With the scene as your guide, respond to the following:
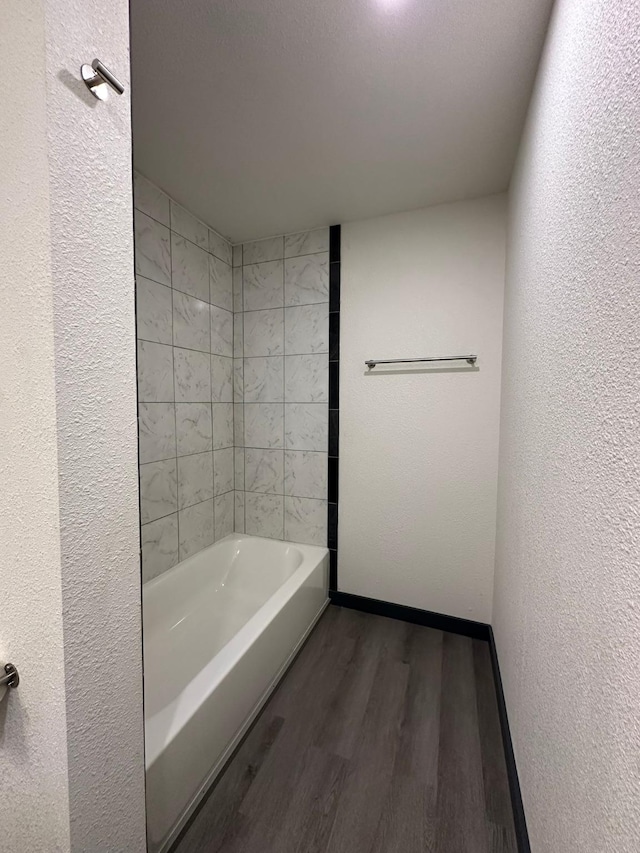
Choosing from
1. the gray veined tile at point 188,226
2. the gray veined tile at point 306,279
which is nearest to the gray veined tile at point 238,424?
the gray veined tile at point 306,279

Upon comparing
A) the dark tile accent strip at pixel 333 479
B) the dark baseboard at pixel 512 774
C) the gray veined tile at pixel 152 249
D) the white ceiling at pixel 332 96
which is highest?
the white ceiling at pixel 332 96

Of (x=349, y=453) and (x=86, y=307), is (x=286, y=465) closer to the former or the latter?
(x=349, y=453)

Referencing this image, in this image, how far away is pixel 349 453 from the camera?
2.19m

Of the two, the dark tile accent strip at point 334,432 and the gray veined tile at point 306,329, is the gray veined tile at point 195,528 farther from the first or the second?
the gray veined tile at point 306,329

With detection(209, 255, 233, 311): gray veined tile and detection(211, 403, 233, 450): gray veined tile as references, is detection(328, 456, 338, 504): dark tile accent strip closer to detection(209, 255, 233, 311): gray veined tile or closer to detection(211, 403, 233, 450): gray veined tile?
detection(211, 403, 233, 450): gray veined tile

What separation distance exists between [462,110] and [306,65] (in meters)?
0.60

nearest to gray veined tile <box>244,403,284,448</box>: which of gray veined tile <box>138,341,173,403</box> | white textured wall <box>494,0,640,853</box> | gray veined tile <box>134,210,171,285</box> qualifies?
gray veined tile <box>138,341,173,403</box>

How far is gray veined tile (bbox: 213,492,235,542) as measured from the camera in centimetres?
236

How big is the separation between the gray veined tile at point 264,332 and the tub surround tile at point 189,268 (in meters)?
0.33

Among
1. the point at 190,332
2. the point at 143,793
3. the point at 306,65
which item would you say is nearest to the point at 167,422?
the point at 190,332

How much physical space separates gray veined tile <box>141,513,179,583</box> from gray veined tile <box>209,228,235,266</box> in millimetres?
1670

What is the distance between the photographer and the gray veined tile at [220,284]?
7.29 ft

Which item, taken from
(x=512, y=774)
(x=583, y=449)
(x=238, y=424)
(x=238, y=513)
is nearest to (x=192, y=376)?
(x=238, y=424)

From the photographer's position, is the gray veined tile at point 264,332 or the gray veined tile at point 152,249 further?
the gray veined tile at point 264,332
